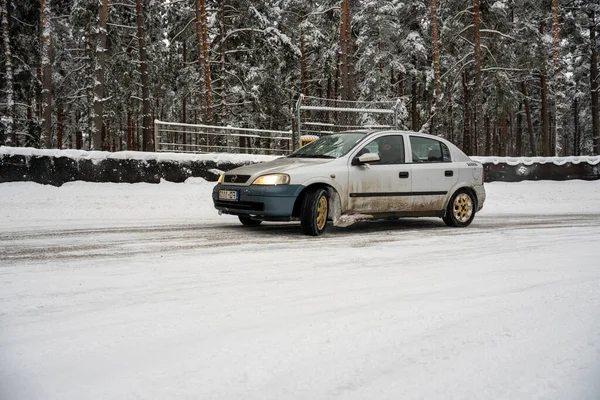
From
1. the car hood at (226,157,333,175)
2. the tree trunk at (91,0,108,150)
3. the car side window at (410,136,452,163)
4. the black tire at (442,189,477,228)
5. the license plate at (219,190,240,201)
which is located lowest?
the black tire at (442,189,477,228)

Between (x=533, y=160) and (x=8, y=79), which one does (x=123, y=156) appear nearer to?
(x=533, y=160)

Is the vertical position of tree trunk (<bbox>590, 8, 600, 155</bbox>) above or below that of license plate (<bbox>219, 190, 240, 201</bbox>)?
above

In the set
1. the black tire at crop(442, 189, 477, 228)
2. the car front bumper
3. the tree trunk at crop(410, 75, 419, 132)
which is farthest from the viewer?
the tree trunk at crop(410, 75, 419, 132)

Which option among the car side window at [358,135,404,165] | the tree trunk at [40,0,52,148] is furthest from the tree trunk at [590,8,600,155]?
the tree trunk at [40,0,52,148]

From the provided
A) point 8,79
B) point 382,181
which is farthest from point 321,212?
point 8,79

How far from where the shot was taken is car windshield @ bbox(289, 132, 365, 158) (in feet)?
25.6

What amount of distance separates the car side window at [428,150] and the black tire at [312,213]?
2030mm

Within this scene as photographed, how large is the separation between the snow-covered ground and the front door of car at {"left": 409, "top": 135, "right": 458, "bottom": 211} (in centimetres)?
167

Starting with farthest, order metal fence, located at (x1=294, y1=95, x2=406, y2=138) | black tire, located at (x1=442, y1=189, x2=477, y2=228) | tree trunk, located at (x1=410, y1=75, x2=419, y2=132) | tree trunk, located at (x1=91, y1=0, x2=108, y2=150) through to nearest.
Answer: tree trunk, located at (x1=410, y1=75, x2=419, y2=132)
tree trunk, located at (x1=91, y1=0, x2=108, y2=150)
metal fence, located at (x1=294, y1=95, x2=406, y2=138)
black tire, located at (x1=442, y1=189, x2=477, y2=228)

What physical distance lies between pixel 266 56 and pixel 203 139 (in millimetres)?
11442

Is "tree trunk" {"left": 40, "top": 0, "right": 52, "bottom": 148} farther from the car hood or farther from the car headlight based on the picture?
the car headlight

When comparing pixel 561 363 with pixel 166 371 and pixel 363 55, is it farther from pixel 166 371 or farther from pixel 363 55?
pixel 363 55

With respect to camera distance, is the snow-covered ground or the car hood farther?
the car hood

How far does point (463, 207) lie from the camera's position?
8.72 meters
